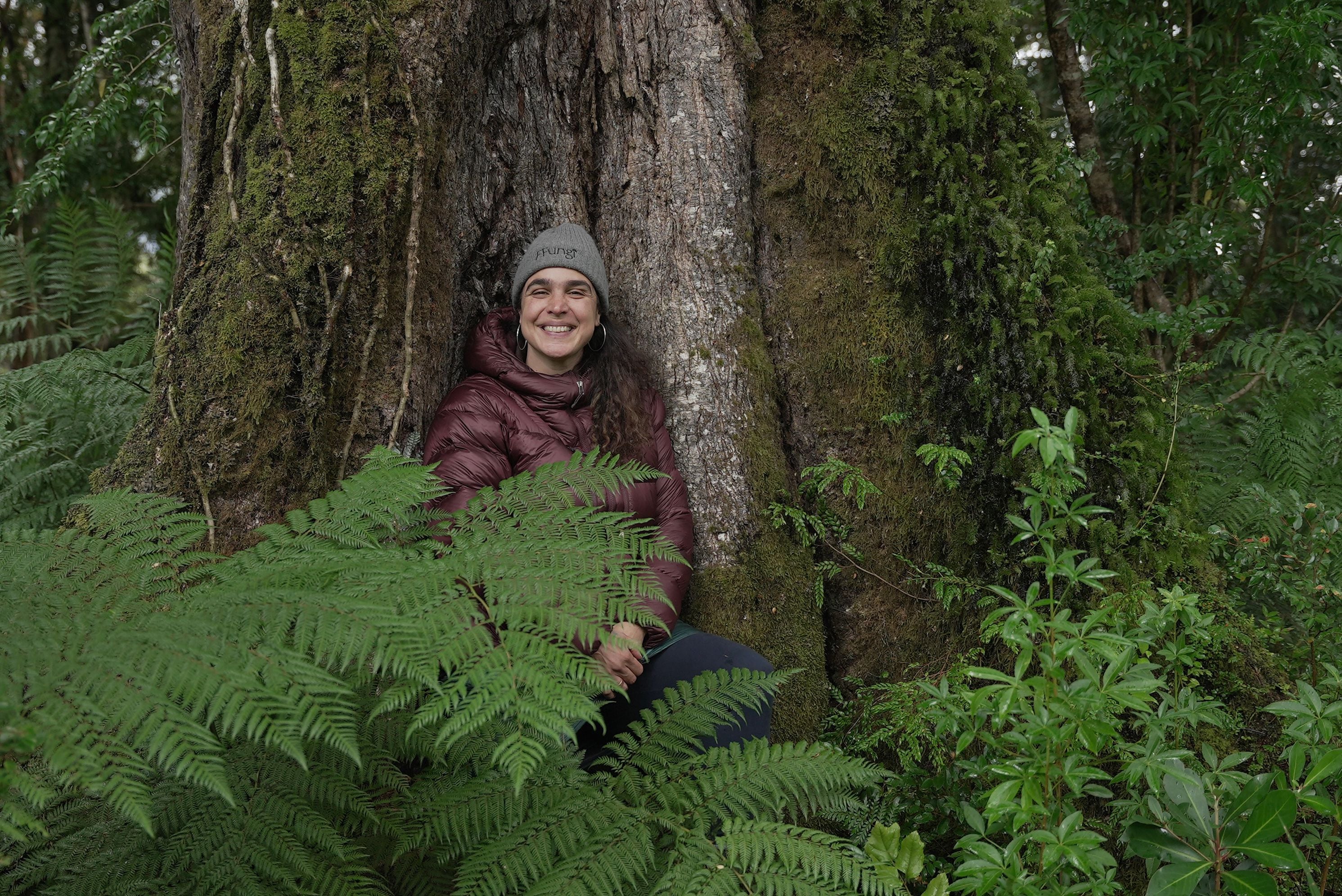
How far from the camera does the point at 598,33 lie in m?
3.33

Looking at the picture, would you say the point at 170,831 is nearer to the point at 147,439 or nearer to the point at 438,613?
the point at 438,613

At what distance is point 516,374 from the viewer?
2951 mm

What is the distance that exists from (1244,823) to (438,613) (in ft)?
5.36

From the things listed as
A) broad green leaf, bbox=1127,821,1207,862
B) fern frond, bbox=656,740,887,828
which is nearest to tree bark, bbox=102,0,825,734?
fern frond, bbox=656,740,887,828

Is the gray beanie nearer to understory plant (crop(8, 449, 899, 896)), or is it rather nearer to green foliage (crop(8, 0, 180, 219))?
understory plant (crop(8, 449, 899, 896))

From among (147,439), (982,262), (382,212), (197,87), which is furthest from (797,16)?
(147,439)

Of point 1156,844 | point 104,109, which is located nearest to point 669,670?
point 1156,844

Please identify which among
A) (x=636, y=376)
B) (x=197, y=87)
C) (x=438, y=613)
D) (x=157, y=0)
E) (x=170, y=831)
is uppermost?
(x=157, y=0)

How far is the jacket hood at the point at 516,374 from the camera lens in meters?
2.96

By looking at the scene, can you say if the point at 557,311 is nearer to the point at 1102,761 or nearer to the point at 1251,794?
the point at 1102,761

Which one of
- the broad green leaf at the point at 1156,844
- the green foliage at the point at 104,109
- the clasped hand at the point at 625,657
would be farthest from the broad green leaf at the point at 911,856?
the green foliage at the point at 104,109

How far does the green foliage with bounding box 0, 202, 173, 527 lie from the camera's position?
3.66 m

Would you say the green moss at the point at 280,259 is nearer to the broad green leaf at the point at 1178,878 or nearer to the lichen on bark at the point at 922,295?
the lichen on bark at the point at 922,295

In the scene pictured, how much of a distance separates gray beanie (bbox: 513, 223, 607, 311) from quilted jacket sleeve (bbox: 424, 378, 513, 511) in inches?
17.3
